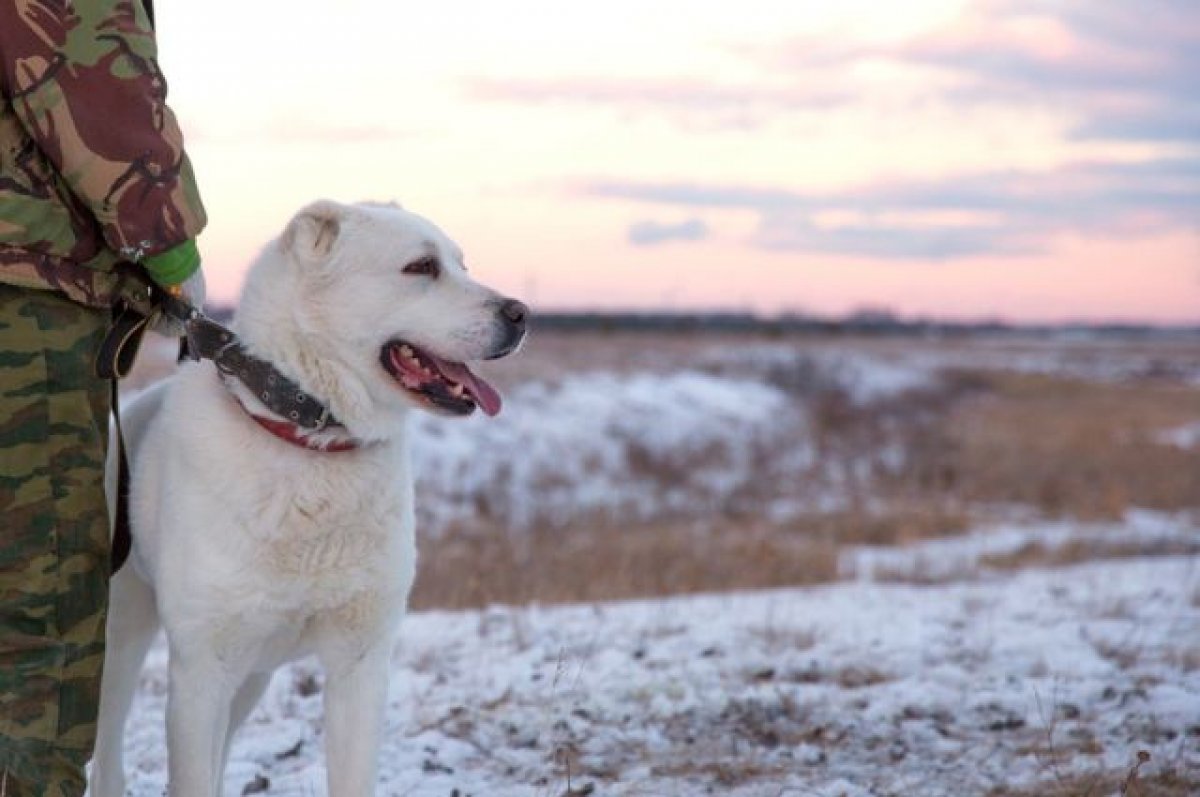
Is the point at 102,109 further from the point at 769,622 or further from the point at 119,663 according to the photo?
the point at 769,622

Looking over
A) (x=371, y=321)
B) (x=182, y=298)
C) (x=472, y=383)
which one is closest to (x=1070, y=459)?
(x=472, y=383)

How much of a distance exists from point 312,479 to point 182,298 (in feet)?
2.03

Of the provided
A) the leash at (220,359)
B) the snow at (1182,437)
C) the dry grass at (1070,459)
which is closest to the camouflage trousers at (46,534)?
the leash at (220,359)

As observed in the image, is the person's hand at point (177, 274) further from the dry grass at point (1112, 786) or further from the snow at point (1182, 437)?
the snow at point (1182, 437)

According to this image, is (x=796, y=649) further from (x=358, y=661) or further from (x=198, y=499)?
(x=198, y=499)

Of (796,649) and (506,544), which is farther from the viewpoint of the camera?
(506,544)

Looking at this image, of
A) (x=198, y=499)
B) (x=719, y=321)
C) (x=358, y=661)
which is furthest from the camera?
(x=719, y=321)

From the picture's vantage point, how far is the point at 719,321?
84.4 metres

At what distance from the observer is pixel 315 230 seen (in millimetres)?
3781

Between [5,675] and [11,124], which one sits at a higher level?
[11,124]

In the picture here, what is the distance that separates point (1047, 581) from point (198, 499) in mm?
7486

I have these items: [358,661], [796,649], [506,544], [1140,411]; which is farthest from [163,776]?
[1140,411]

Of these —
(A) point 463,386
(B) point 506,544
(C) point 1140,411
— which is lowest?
(C) point 1140,411

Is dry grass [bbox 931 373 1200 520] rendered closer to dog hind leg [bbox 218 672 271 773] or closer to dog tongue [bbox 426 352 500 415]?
dog hind leg [bbox 218 672 271 773]
